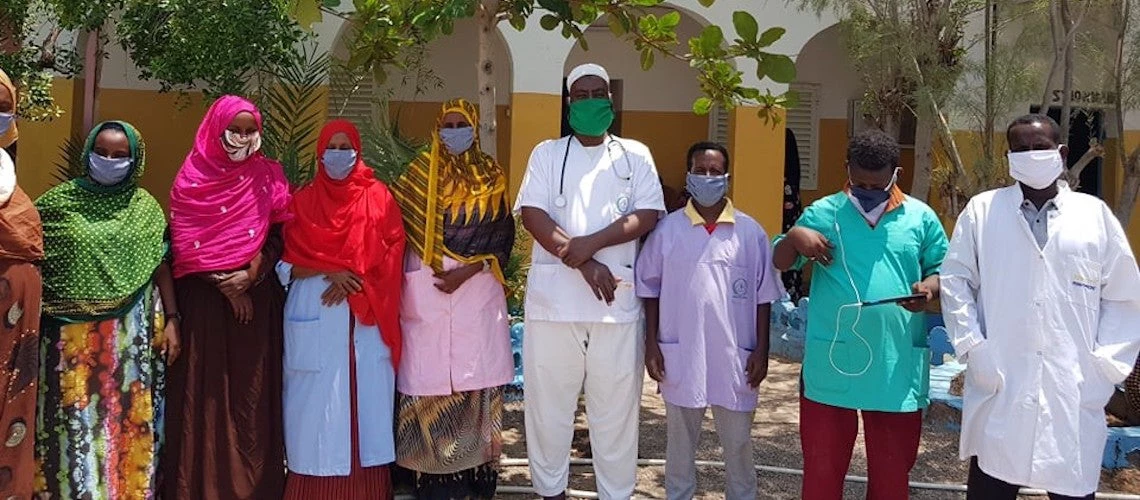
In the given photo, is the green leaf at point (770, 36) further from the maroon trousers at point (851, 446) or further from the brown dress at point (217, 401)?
the brown dress at point (217, 401)

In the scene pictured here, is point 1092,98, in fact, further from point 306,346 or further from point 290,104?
point 290,104

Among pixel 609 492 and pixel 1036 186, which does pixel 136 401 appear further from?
pixel 1036 186

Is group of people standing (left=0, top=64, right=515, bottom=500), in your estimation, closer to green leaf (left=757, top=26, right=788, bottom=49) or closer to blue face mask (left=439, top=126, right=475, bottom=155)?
blue face mask (left=439, top=126, right=475, bottom=155)

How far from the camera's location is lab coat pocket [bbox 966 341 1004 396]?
309 centimetres

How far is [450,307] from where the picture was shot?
3678mm

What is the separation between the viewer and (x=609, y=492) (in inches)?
147

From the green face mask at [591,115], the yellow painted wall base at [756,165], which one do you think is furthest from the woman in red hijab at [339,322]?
the yellow painted wall base at [756,165]

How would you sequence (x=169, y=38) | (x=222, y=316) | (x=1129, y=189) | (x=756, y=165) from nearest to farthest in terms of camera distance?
(x=222, y=316) < (x=1129, y=189) < (x=169, y=38) < (x=756, y=165)

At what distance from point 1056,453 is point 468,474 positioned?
213cm

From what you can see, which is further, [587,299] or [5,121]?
[587,299]

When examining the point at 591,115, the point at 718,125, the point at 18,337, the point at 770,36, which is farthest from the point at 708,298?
the point at 718,125

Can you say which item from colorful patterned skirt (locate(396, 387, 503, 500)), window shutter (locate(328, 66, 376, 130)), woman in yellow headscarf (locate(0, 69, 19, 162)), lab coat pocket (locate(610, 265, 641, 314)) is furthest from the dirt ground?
window shutter (locate(328, 66, 376, 130))

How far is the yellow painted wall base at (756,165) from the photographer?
9.46 meters

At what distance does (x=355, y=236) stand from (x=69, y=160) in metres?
5.39
